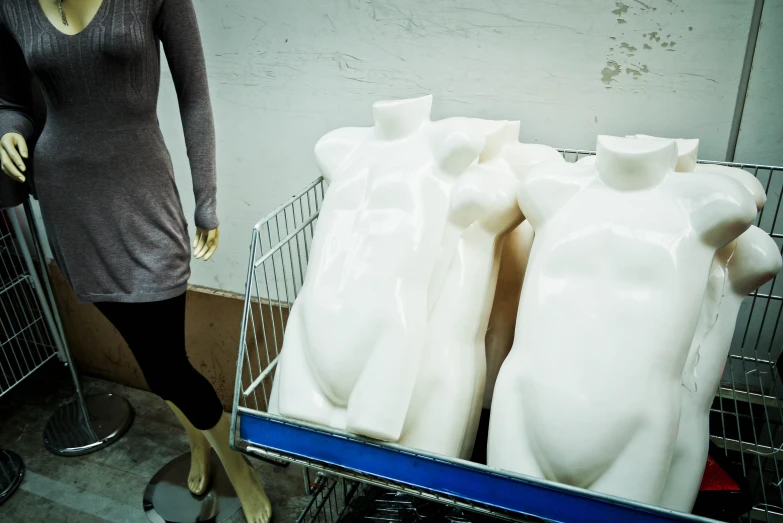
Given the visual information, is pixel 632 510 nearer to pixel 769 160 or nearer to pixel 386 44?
pixel 769 160

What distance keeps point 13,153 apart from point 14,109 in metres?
0.15

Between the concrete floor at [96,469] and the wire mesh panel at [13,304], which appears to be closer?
the concrete floor at [96,469]

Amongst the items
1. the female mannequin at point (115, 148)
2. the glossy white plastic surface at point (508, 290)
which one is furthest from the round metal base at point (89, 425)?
the glossy white plastic surface at point (508, 290)

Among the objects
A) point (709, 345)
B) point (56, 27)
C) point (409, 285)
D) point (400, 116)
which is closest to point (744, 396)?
point (709, 345)

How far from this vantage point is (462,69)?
1.32 metres

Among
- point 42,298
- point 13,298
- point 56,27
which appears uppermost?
point 56,27

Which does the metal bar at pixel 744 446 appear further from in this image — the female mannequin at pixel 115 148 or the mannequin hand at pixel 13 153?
the mannequin hand at pixel 13 153

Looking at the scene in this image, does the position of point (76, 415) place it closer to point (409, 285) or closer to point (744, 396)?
point (409, 285)

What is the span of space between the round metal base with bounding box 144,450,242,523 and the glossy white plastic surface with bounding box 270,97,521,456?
3.09ft

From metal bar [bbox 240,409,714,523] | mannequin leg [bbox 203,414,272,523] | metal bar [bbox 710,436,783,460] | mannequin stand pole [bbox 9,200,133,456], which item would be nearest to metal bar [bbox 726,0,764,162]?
metal bar [bbox 710,436,783,460]

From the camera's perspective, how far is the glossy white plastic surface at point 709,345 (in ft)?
2.83

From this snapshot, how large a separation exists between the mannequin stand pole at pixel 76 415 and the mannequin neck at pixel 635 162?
5.77ft

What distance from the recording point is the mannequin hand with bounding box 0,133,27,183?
115 centimetres

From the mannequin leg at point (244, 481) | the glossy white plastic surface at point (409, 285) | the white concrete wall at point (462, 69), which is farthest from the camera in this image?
the mannequin leg at point (244, 481)
